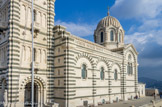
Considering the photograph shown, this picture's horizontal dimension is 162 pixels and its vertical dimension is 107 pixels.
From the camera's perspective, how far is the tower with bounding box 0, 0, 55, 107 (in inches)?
853

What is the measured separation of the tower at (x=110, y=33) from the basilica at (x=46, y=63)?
1156 centimetres

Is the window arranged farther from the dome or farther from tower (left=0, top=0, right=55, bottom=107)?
the dome

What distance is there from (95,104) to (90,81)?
13.3 ft

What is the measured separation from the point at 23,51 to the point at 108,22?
26841 mm

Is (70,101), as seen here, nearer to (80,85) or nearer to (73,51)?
(80,85)

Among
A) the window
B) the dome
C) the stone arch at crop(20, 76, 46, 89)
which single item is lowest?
the stone arch at crop(20, 76, 46, 89)

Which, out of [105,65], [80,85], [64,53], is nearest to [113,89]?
[105,65]

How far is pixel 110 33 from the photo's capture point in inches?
1714

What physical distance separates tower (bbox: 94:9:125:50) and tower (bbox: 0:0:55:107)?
19.1 m

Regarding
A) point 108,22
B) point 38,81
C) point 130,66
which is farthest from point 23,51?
point 130,66

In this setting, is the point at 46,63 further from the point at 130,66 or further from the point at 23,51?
the point at 130,66

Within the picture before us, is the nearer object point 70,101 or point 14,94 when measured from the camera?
point 14,94

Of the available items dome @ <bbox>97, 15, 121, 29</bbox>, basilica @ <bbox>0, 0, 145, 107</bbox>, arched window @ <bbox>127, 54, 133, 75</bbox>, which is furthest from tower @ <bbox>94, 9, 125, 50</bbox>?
basilica @ <bbox>0, 0, 145, 107</bbox>

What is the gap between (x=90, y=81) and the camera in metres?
28.2
